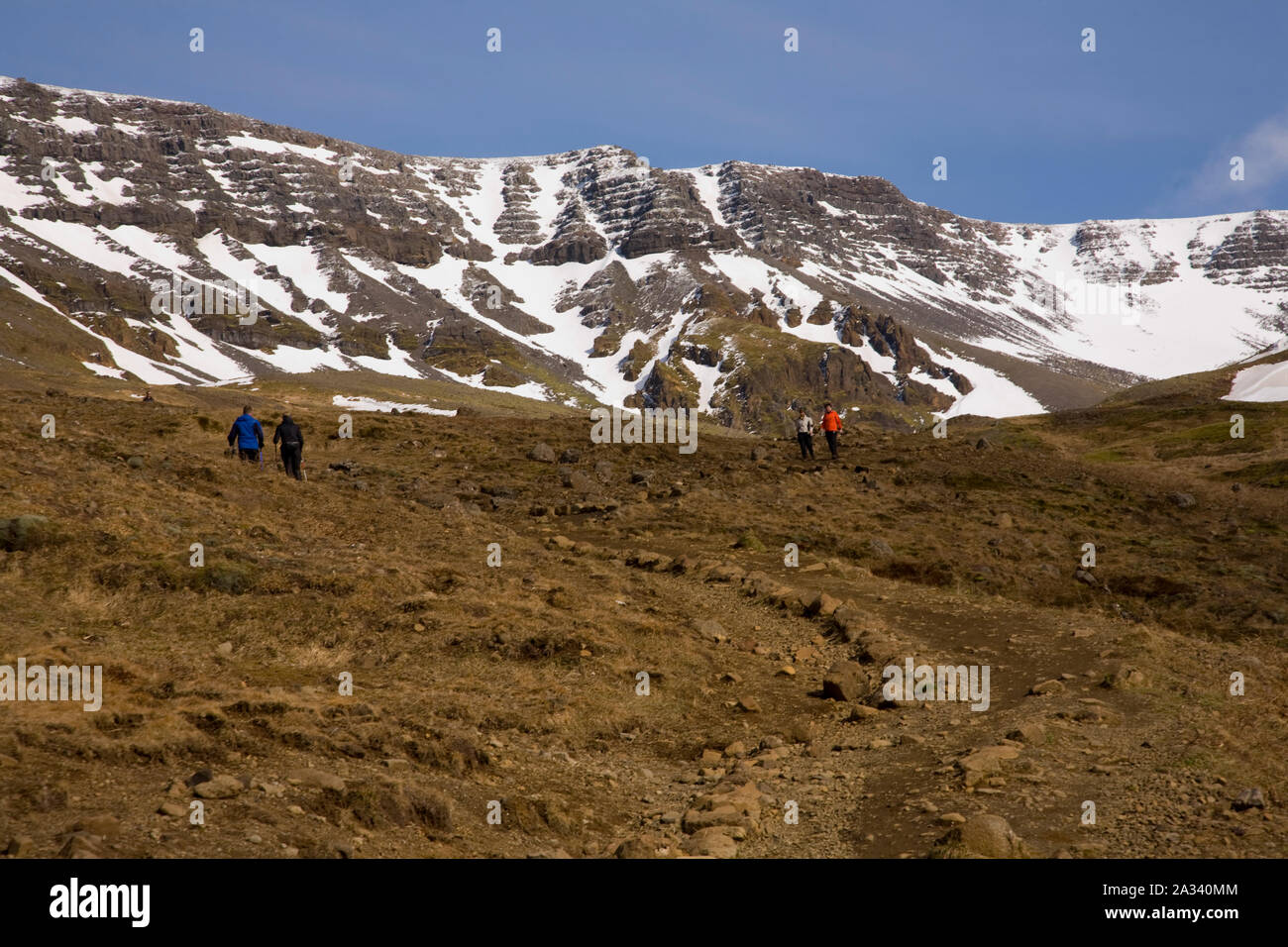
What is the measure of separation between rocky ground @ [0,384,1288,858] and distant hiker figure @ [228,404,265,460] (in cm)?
208

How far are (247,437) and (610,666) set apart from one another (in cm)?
1637

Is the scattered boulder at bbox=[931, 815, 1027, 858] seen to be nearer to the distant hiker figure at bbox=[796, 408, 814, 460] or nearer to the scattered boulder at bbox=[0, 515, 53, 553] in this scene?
the scattered boulder at bbox=[0, 515, 53, 553]

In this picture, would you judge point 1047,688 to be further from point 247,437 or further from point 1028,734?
point 247,437

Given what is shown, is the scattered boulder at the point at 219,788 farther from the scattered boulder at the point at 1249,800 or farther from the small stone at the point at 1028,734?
the scattered boulder at the point at 1249,800

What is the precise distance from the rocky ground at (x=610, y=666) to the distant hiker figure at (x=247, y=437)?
2083mm

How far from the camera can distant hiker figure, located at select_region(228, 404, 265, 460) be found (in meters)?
27.8

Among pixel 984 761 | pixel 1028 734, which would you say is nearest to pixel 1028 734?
pixel 1028 734

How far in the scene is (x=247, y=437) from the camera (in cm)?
2786

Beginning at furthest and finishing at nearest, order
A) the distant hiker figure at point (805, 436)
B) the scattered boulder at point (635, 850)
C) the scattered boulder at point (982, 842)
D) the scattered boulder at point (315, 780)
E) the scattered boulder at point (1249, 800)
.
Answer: the distant hiker figure at point (805, 436)
the scattered boulder at point (315, 780)
the scattered boulder at point (1249, 800)
the scattered boulder at point (635, 850)
the scattered boulder at point (982, 842)

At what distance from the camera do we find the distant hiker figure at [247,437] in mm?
27750

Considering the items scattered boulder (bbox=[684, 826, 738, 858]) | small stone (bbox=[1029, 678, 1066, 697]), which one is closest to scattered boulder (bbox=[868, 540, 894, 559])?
small stone (bbox=[1029, 678, 1066, 697])

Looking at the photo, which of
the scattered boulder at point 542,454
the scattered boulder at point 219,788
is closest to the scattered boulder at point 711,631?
the scattered boulder at point 219,788

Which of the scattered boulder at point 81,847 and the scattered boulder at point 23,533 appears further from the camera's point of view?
the scattered boulder at point 23,533

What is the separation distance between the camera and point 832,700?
15938 millimetres
